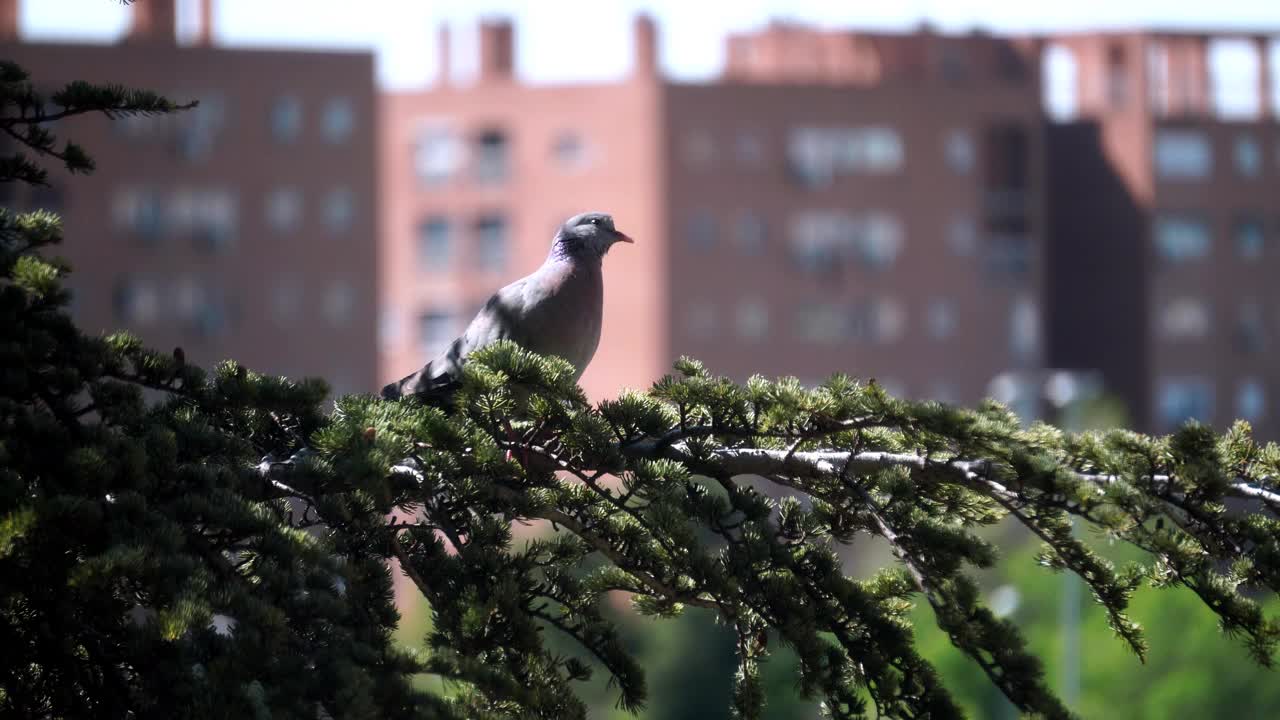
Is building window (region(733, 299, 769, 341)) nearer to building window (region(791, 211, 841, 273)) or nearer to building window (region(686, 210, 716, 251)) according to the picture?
building window (region(791, 211, 841, 273))

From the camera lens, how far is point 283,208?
53.3 metres

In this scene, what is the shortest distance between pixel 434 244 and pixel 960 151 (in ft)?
55.7

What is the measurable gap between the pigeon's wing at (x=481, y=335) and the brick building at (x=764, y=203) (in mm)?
48462

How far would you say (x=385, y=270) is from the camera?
58250mm

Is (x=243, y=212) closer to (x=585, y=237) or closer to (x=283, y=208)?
(x=283, y=208)

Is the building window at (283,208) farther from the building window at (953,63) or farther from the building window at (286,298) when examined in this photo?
the building window at (953,63)

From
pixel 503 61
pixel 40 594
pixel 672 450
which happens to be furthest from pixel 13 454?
pixel 503 61

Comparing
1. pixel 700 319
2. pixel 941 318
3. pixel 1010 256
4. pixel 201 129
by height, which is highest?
pixel 201 129

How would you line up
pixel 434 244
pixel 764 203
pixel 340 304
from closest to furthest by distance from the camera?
pixel 340 304 → pixel 764 203 → pixel 434 244

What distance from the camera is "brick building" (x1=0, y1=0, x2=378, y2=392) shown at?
170ft

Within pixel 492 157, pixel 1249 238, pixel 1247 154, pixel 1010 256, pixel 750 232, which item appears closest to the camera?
pixel 750 232

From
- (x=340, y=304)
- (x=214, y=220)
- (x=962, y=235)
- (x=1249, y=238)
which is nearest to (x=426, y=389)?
(x=340, y=304)

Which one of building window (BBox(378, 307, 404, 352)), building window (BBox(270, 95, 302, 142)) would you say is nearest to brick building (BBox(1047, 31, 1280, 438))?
building window (BBox(378, 307, 404, 352))

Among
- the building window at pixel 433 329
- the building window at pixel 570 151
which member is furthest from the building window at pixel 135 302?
the building window at pixel 570 151
